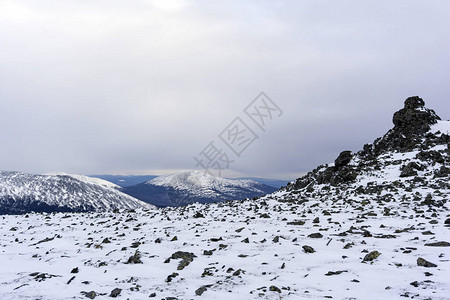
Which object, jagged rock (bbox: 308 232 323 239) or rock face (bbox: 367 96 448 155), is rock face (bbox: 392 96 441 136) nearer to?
rock face (bbox: 367 96 448 155)

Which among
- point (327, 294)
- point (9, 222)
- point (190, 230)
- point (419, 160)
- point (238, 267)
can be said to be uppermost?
point (419, 160)

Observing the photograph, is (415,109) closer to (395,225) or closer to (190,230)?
(395,225)

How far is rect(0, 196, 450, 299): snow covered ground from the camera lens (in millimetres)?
7527

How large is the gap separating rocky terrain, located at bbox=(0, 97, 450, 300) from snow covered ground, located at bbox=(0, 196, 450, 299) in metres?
0.04

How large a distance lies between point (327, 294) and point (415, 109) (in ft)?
151

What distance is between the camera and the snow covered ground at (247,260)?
24.7 feet

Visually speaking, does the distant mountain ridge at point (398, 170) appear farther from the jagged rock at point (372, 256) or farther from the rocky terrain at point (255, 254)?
the jagged rock at point (372, 256)

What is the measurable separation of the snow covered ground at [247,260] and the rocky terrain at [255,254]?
0.12ft

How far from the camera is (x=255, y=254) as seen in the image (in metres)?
11.2

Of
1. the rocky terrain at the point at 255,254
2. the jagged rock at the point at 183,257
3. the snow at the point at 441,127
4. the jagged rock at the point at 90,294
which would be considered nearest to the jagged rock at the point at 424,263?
the rocky terrain at the point at 255,254

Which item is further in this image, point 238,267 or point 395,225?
point 395,225

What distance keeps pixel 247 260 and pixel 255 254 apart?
0.83 m

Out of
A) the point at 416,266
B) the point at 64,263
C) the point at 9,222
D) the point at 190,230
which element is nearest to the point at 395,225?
the point at 416,266

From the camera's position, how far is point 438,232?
40.3 ft
